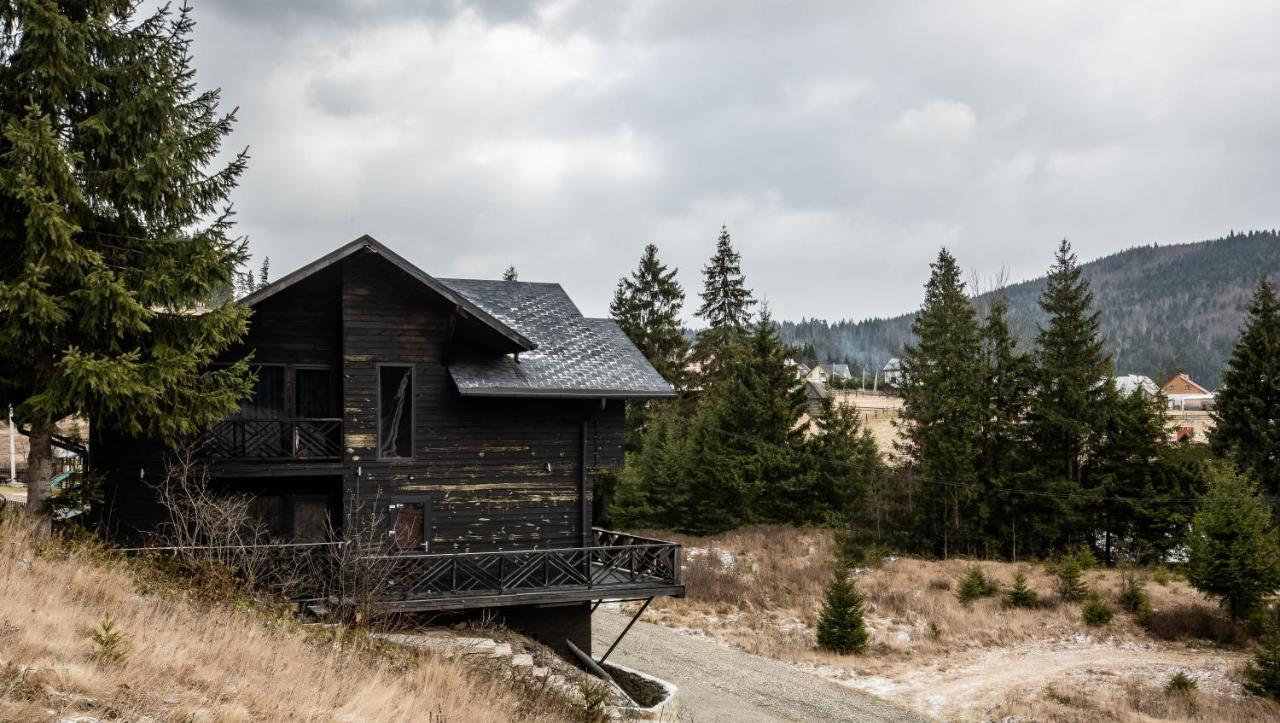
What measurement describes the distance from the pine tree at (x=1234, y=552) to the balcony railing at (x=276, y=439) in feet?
79.6

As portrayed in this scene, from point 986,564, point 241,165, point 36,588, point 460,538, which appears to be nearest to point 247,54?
point 241,165

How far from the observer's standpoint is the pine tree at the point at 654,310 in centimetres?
5556

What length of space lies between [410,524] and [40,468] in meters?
6.56

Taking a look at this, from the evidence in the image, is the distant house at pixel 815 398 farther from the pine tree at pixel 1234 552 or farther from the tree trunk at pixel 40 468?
the tree trunk at pixel 40 468

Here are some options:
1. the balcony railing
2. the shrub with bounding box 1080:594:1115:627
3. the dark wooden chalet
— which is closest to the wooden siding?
the dark wooden chalet

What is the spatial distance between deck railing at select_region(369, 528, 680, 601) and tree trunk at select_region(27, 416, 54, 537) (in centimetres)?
584

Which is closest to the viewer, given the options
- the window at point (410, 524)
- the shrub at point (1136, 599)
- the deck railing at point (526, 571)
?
the deck railing at point (526, 571)

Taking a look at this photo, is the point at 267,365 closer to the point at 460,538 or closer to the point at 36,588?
the point at 460,538

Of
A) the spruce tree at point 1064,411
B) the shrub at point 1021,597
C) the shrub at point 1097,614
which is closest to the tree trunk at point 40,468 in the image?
the shrub at point 1021,597

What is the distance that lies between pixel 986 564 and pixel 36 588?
31.3m

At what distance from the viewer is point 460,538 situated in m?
18.4

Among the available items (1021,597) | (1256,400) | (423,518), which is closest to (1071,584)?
(1021,597)

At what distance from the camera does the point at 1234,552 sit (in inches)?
981

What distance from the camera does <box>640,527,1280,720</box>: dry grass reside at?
20344 mm
